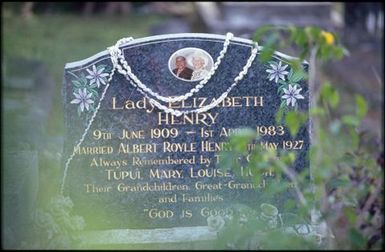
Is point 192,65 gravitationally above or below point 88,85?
above

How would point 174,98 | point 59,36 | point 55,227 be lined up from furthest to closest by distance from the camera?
point 59,36 → point 174,98 → point 55,227

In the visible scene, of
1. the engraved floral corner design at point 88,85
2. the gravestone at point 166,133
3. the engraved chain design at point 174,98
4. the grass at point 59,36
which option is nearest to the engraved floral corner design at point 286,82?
the gravestone at point 166,133

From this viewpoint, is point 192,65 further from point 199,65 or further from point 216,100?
point 216,100

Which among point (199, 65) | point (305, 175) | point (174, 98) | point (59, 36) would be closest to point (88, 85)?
point (174, 98)

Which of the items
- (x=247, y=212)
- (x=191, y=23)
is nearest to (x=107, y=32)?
(x=191, y=23)

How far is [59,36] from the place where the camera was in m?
12.8

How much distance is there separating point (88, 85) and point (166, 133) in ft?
1.56

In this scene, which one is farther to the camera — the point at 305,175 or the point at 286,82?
the point at 286,82

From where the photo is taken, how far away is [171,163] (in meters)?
4.85

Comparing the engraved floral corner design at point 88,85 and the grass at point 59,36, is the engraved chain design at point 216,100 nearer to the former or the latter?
the engraved floral corner design at point 88,85

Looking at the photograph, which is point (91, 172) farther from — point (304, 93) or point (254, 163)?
point (254, 163)

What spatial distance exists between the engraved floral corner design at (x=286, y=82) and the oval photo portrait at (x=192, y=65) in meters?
0.33

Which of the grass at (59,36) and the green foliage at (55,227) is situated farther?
the grass at (59,36)

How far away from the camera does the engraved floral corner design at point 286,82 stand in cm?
483
